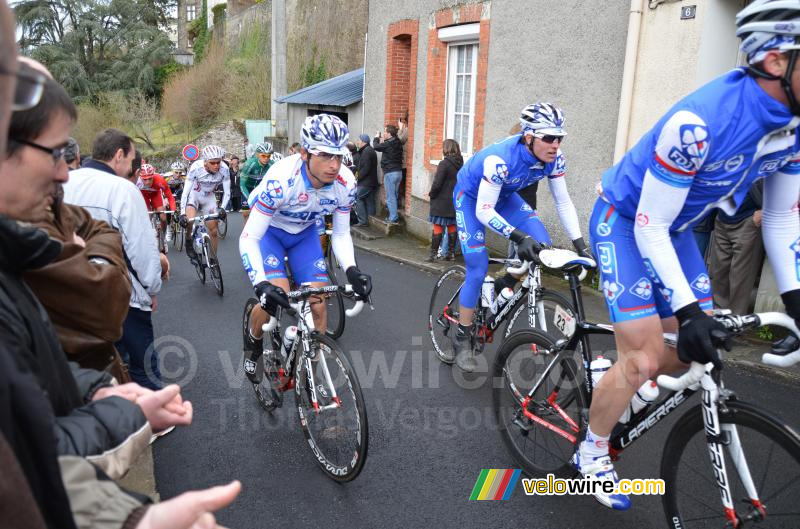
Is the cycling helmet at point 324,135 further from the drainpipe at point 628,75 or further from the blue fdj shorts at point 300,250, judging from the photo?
the drainpipe at point 628,75

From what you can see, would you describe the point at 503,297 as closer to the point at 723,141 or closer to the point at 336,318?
the point at 336,318

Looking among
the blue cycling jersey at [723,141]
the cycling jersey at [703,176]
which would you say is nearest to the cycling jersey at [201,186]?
the cycling jersey at [703,176]

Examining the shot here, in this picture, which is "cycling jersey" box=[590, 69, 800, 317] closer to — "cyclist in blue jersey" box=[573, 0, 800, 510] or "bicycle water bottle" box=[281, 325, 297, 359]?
"cyclist in blue jersey" box=[573, 0, 800, 510]

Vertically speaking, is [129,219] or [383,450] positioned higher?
[129,219]

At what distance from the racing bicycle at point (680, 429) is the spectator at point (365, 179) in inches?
393

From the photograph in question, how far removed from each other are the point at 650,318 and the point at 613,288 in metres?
0.20

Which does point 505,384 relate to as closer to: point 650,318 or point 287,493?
point 650,318

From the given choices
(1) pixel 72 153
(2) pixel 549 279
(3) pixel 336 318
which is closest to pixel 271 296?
(1) pixel 72 153

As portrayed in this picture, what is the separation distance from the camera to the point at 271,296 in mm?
3451

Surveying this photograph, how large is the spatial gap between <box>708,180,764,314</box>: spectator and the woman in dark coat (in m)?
4.43

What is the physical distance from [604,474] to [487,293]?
2171 mm

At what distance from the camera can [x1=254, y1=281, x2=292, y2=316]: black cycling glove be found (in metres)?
3.45

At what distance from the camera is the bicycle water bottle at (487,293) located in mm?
4980

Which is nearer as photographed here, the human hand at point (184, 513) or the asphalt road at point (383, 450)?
the human hand at point (184, 513)
